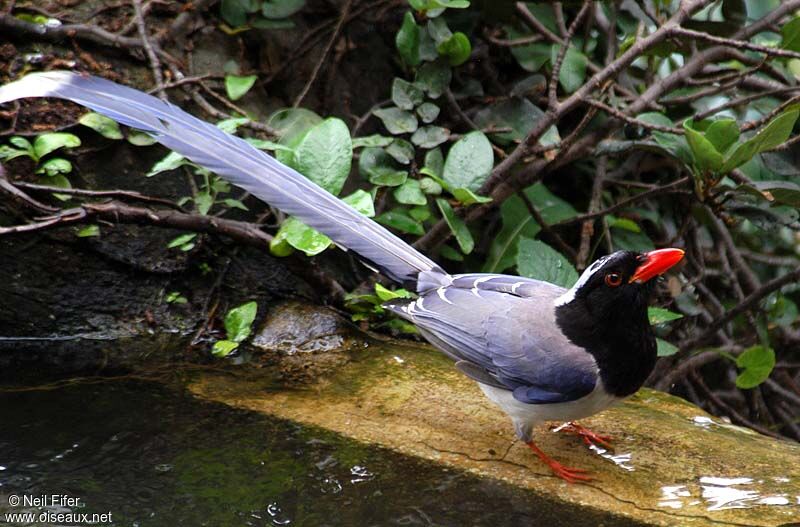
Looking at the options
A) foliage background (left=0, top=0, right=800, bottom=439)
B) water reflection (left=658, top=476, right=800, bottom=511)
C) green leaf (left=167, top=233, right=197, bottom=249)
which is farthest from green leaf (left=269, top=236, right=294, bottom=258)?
water reflection (left=658, top=476, right=800, bottom=511)

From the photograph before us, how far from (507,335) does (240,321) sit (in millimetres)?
1194

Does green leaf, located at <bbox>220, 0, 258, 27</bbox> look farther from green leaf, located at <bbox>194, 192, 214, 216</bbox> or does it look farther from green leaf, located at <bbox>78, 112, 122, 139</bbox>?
green leaf, located at <bbox>194, 192, 214, 216</bbox>

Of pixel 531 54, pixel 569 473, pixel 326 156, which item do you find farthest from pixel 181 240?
pixel 531 54

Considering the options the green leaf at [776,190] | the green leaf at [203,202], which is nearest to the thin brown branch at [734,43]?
the green leaf at [776,190]

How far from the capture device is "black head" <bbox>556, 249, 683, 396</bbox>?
2.89 meters

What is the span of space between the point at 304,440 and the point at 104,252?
1406 mm

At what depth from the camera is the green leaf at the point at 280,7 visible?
444cm

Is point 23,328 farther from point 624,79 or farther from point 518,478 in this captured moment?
point 624,79

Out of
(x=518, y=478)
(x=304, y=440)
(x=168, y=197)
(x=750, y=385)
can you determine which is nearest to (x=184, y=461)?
(x=304, y=440)

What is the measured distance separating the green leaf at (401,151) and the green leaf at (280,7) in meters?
0.92

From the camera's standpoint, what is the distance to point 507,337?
312 cm

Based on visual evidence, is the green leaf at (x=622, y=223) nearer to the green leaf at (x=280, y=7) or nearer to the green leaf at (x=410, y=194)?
the green leaf at (x=410, y=194)

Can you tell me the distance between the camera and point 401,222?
3.95 metres

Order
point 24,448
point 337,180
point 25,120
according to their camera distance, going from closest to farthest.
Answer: point 24,448
point 337,180
point 25,120
